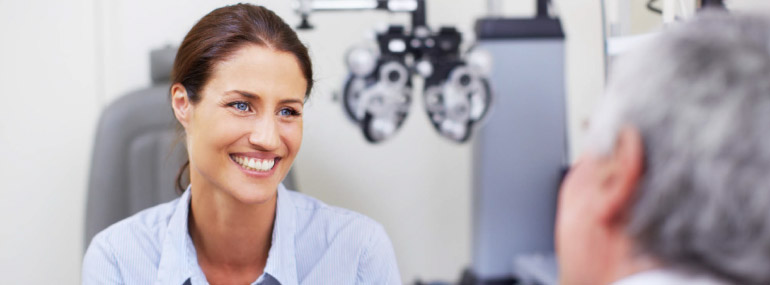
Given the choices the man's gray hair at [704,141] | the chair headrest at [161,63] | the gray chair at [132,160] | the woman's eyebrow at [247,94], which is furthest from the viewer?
the chair headrest at [161,63]

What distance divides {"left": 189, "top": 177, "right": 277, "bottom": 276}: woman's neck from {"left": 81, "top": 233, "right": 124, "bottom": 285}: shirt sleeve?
0.46 ft

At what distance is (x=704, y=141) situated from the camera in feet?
1.38

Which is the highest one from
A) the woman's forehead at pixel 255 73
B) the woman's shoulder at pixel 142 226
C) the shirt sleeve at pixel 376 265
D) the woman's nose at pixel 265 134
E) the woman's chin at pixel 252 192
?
the woman's forehead at pixel 255 73

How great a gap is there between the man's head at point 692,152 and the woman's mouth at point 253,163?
27.2 inches

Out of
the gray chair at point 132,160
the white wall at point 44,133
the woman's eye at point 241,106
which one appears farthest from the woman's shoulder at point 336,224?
the white wall at point 44,133

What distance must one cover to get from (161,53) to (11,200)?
1.85 ft

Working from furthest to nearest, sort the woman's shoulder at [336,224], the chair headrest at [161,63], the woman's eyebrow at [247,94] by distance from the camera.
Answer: the chair headrest at [161,63] → the woman's shoulder at [336,224] → the woman's eyebrow at [247,94]

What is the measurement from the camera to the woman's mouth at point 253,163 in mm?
1079

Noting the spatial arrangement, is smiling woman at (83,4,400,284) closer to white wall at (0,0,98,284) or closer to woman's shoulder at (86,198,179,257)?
woman's shoulder at (86,198,179,257)

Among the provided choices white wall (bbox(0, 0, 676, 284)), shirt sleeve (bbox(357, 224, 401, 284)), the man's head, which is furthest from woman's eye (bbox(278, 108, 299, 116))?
the man's head

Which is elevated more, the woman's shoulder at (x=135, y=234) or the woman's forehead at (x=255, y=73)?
the woman's forehead at (x=255, y=73)

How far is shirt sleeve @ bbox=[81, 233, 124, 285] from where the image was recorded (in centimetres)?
108

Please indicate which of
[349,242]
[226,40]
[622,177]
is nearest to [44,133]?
[226,40]

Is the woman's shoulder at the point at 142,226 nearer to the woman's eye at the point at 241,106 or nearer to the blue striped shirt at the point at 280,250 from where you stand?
the blue striped shirt at the point at 280,250
